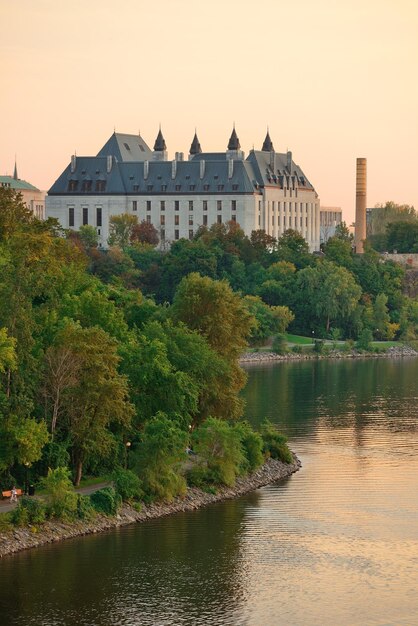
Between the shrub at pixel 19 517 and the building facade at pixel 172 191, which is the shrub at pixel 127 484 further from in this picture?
the building facade at pixel 172 191

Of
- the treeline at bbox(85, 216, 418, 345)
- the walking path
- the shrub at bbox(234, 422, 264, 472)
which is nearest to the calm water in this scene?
the shrub at bbox(234, 422, 264, 472)

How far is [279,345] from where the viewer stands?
5404 inches

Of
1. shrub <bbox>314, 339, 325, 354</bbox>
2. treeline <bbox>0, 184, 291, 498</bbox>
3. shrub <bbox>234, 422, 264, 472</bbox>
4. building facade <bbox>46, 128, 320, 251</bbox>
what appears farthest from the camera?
building facade <bbox>46, 128, 320, 251</bbox>

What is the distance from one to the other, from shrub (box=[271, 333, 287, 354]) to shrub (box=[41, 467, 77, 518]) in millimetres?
82388

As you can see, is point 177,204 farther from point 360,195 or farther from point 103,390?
point 103,390

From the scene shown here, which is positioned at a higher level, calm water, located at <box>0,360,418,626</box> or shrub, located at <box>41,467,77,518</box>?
shrub, located at <box>41,467,77,518</box>

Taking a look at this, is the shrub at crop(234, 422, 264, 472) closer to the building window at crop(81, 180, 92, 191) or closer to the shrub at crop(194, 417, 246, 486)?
the shrub at crop(194, 417, 246, 486)

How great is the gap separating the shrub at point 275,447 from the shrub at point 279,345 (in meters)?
65.9

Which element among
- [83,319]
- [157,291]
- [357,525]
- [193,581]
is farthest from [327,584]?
[157,291]

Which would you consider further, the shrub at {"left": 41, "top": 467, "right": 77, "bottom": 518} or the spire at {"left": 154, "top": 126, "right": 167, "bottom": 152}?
the spire at {"left": 154, "top": 126, "right": 167, "bottom": 152}

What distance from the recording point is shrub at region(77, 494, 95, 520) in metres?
54.7

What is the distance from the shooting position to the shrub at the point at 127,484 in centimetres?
5727

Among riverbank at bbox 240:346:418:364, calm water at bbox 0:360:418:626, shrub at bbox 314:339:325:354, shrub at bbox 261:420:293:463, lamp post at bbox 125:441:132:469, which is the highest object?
shrub at bbox 314:339:325:354

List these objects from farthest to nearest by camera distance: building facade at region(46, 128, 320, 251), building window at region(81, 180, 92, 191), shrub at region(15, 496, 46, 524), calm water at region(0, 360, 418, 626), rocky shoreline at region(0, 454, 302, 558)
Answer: building window at region(81, 180, 92, 191) → building facade at region(46, 128, 320, 251) → shrub at region(15, 496, 46, 524) → rocky shoreline at region(0, 454, 302, 558) → calm water at region(0, 360, 418, 626)
